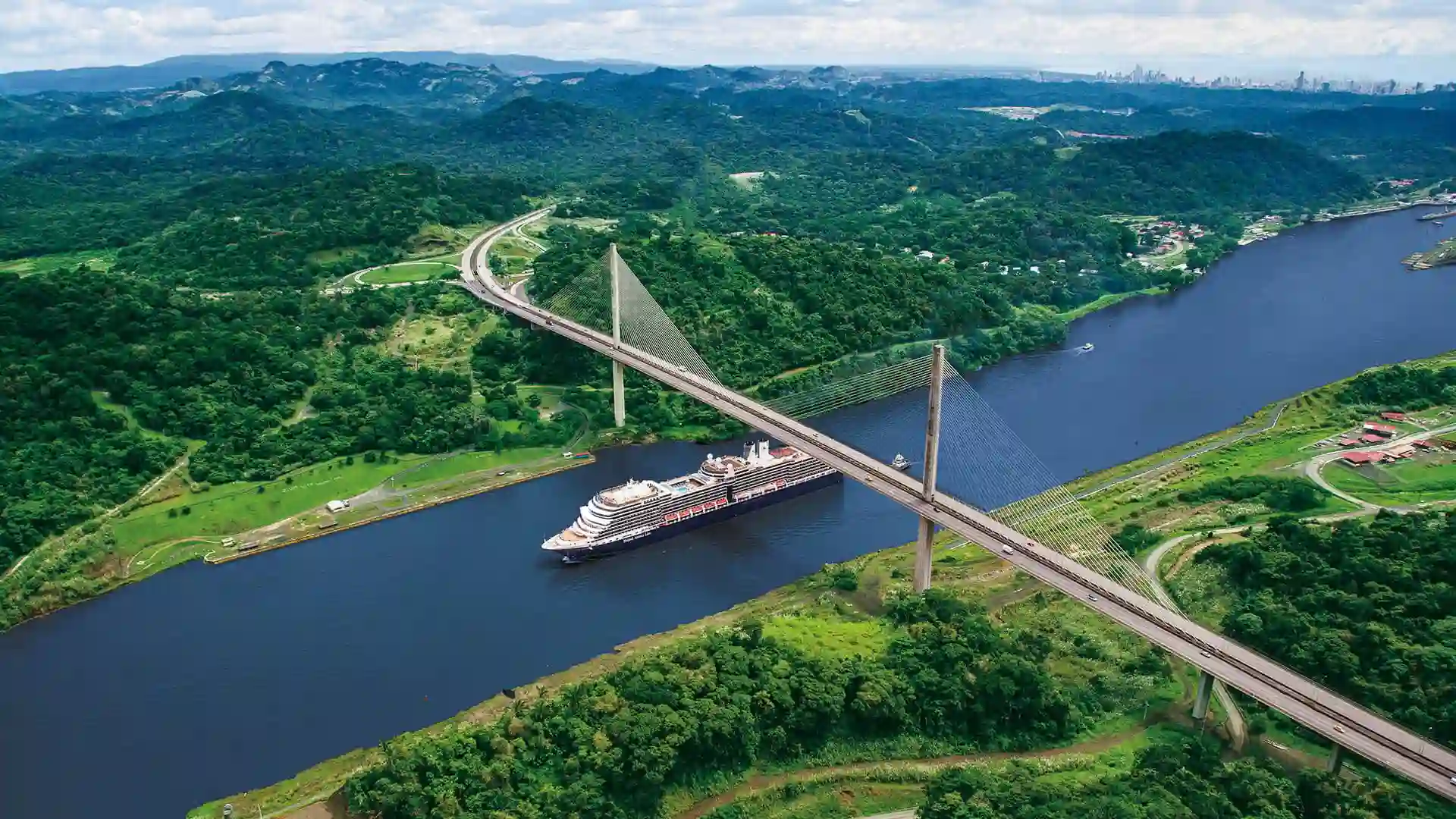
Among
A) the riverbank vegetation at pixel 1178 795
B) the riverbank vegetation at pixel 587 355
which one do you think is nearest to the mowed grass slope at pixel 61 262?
the riverbank vegetation at pixel 587 355

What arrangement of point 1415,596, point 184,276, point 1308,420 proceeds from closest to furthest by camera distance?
point 1415,596 → point 1308,420 → point 184,276

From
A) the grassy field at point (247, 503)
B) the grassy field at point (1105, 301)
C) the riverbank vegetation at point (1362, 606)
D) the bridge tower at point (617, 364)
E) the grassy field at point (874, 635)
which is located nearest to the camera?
the riverbank vegetation at point (1362, 606)

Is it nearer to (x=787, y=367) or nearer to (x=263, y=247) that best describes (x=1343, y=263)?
(x=787, y=367)

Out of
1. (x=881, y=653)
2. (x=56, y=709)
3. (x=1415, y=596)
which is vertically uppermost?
(x=1415, y=596)

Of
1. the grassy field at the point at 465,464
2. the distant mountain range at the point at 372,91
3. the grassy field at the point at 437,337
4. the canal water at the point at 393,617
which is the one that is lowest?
the canal water at the point at 393,617

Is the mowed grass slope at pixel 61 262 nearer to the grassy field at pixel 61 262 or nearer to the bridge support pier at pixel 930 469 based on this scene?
the grassy field at pixel 61 262

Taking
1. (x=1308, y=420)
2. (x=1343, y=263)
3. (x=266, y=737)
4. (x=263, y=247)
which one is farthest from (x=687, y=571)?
(x=1343, y=263)
